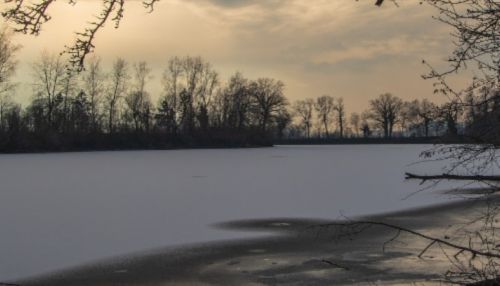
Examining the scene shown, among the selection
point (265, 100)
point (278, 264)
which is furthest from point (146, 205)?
point (265, 100)

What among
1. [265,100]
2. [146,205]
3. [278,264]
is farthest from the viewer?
[265,100]

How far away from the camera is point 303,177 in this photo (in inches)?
925

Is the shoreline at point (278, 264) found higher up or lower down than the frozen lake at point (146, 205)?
lower down

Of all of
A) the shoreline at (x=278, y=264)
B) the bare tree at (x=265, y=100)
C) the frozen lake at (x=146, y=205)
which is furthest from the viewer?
the bare tree at (x=265, y=100)

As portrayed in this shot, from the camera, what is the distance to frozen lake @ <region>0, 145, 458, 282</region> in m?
9.77

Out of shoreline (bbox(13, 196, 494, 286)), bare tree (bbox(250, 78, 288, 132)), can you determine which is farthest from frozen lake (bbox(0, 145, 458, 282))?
bare tree (bbox(250, 78, 288, 132))

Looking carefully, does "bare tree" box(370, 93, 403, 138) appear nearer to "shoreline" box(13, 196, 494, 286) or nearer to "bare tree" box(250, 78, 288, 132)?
"bare tree" box(250, 78, 288, 132)

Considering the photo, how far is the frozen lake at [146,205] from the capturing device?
977 cm

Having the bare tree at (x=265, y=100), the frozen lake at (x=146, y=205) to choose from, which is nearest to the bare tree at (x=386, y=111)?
the bare tree at (x=265, y=100)

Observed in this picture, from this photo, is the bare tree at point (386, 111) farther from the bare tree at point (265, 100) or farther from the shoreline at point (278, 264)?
the shoreline at point (278, 264)

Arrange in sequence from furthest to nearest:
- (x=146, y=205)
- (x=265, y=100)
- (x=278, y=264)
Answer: (x=265, y=100), (x=146, y=205), (x=278, y=264)

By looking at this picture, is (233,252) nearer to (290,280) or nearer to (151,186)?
(290,280)

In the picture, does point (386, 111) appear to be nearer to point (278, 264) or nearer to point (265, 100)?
point (265, 100)

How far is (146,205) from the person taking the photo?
14.9 m
